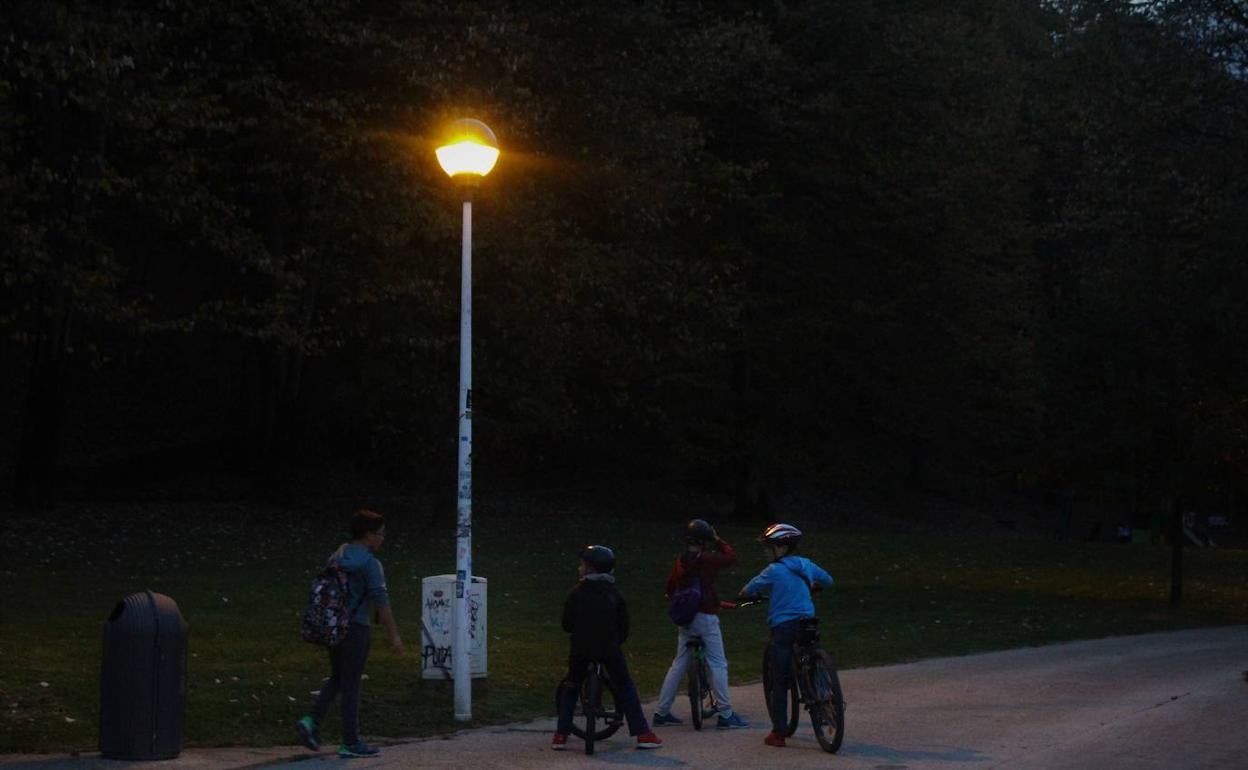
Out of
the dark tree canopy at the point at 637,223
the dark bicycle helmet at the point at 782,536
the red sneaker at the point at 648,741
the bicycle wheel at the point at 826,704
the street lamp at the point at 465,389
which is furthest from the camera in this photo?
the dark tree canopy at the point at 637,223

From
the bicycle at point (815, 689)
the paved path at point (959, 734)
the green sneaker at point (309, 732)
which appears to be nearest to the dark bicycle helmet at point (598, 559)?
the paved path at point (959, 734)

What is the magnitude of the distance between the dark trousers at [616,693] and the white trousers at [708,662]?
1124 millimetres

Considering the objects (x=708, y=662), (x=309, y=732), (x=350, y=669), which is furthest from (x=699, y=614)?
(x=309, y=732)

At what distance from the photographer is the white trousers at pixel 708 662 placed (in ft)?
40.3

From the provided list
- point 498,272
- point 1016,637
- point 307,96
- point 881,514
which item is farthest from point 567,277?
point 881,514

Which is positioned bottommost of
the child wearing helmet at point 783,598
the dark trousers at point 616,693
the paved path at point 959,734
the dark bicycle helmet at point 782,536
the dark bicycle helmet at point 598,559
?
the paved path at point 959,734

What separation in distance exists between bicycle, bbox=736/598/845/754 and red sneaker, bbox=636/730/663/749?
0.87 meters

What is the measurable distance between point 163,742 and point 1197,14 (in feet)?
70.8

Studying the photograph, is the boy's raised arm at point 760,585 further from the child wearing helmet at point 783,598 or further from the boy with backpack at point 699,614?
the boy with backpack at point 699,614

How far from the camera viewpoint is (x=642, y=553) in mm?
30750

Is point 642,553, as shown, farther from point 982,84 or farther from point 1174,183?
point 982,84

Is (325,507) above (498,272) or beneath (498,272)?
beneath

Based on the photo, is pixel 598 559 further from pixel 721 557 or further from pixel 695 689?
pixel 695 689

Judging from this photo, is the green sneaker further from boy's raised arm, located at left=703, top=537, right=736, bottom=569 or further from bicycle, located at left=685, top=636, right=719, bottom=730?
boy's raised arm, located at left=703, top=537, right=736, bottom=569
